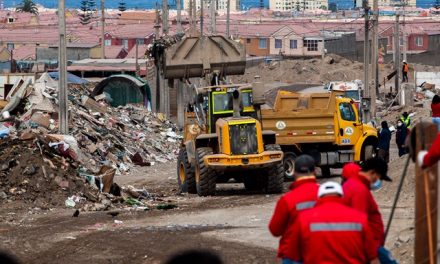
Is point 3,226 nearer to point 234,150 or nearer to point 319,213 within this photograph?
point 234,150

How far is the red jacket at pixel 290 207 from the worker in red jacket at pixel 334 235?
108 centimetres

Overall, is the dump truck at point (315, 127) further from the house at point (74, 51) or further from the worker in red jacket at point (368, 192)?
the house at point (74, 51)

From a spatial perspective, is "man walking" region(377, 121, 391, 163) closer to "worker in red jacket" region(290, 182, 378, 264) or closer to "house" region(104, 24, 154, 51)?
"worker in red jacket" region(290, 182, 378, 264)

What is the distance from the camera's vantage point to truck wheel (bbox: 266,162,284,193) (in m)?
28.2

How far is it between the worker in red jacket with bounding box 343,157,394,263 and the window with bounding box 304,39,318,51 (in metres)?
123

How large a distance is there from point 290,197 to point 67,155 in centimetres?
1862

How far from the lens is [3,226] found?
23.4 m

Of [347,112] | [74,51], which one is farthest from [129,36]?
[347,112]

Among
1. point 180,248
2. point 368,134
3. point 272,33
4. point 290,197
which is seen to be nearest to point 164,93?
point 368,134

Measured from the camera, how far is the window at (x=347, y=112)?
3325 cm

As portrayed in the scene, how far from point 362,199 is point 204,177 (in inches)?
669

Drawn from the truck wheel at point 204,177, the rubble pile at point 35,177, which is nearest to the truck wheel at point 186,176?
the truck wheel at point 204,177

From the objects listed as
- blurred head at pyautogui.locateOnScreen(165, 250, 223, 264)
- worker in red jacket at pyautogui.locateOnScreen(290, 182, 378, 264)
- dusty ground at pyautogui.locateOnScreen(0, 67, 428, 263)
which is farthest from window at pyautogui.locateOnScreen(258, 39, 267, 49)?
blurred head at pyautogui.locateOnScreen(165, 250, 223, 264)

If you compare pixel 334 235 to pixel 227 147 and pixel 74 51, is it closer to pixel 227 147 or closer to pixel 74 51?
pixel 227 147
